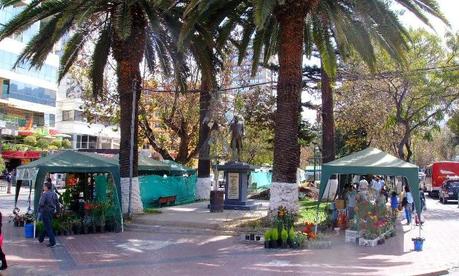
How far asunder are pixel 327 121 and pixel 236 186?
5.62 m

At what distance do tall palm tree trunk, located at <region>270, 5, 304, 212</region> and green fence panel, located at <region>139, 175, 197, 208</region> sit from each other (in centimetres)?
860

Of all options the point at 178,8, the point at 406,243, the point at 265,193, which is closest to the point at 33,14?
the point at 178,8

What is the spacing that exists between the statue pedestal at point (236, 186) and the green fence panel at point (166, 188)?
3414 mm

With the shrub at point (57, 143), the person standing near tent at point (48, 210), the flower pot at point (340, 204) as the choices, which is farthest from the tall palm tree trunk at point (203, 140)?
the shrub at point (57, 143)

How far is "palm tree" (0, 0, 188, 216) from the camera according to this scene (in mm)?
18812

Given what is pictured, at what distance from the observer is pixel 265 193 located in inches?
1350

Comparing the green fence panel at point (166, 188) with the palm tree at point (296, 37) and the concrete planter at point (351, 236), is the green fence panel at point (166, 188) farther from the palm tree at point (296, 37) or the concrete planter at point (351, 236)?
the concrete planter at point (351, 236)

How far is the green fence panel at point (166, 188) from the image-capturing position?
25.2 meters

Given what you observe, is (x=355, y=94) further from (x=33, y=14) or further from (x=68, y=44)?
(x=33, y=14)

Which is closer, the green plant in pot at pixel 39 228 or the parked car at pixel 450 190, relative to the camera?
the green plant in pot at pixel 39 228

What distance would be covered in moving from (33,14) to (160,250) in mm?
9837

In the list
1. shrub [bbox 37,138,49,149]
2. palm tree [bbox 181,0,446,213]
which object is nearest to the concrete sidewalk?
palm tree [bbox 181,0,446,213]

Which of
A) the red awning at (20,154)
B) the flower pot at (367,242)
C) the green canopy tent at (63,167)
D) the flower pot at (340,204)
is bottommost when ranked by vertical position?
the flower pot at (367,242)

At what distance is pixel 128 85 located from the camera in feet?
68.6
